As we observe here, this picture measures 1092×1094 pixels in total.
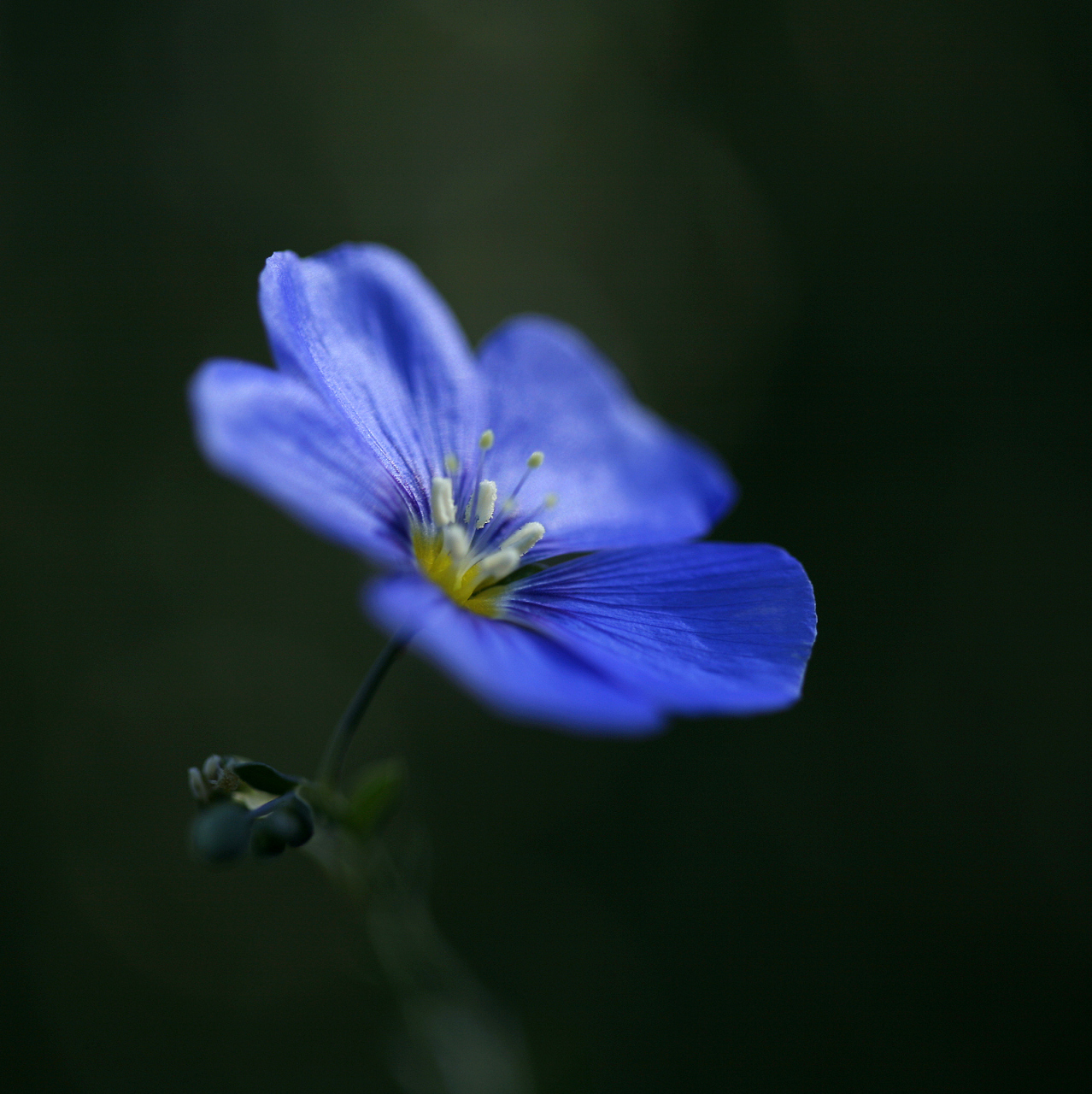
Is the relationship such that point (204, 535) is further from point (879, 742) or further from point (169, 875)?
point (879, 742)

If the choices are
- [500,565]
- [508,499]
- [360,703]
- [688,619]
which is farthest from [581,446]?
[360,703]

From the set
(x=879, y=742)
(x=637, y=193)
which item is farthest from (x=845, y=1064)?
(x=637, y=193)

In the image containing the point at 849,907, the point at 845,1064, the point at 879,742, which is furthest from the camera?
the point at 879,742

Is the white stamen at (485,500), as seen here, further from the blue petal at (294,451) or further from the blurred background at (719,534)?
the blurred background at (719,534)

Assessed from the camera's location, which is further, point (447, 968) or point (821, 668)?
point (821, 668)

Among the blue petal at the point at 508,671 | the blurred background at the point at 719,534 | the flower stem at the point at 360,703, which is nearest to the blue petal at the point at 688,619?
the blue petal at the point at 508,671

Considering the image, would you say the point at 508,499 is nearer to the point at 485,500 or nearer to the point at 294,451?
the point at 485,500

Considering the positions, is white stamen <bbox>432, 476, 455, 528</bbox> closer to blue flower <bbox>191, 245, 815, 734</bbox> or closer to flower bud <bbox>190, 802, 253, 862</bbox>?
blue flower <bbox>191, 245, 815, 734</bbox>
